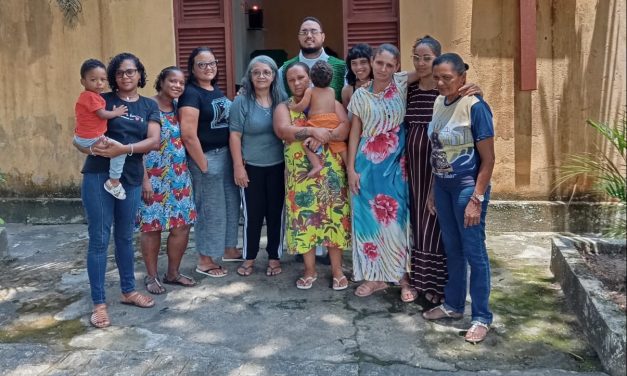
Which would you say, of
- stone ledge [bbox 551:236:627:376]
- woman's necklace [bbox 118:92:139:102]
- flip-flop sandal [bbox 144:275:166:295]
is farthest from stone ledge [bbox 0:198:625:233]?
woman's necklace [bbox 118:92:139:102]

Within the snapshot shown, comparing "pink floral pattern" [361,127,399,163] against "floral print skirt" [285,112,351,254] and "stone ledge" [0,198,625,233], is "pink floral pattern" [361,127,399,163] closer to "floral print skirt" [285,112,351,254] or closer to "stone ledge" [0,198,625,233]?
"floral print skirt" [285,112,351,254]

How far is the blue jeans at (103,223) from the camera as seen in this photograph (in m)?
3.59

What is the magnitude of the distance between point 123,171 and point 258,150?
0.98 meters

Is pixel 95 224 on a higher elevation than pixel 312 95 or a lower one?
lower

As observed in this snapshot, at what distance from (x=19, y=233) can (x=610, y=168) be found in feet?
16.9

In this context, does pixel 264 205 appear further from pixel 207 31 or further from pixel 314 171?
pixel 207 31

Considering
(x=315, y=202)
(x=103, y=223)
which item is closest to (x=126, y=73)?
(x=103, y=223)

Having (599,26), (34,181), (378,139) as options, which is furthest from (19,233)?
(599,26)

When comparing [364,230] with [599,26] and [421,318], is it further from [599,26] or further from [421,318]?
[599,26]

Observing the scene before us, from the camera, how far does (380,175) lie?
3.93 meters

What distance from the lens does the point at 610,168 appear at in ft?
12.7

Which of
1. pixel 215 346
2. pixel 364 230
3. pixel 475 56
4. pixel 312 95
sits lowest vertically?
pixel 215 346

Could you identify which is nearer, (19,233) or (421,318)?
(421,318)

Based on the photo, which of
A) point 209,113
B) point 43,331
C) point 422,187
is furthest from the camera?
point 209,113
